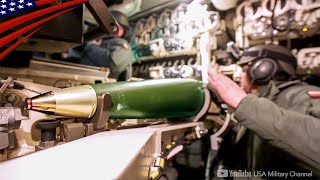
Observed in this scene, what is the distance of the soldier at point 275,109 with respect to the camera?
0.95m

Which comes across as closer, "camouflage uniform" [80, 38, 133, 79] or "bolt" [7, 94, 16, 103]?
"bolt" [7, 94, 16, 103]

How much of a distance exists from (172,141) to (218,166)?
31.6 inches

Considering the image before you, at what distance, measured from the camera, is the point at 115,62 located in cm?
222

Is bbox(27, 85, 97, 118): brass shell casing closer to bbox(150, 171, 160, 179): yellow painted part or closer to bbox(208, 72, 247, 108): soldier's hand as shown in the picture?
bbox(150, 171, 160, 179): yellow painted part

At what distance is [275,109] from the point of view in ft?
3.31

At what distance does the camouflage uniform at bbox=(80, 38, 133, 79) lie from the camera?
2.24m

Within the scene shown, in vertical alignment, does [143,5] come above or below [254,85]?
above

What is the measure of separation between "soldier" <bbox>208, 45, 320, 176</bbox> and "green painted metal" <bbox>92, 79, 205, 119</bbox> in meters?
0.15

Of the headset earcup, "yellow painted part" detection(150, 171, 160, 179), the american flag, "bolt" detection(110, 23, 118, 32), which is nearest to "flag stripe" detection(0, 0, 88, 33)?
the american flag

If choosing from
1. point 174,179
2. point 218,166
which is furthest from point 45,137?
point 174,179

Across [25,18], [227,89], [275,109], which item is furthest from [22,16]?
[275,109]

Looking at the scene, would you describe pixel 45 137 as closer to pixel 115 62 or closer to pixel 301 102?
pixel 301 102

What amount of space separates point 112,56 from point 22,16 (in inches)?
54.0

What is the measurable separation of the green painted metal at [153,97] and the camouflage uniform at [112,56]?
1185 millimetres
